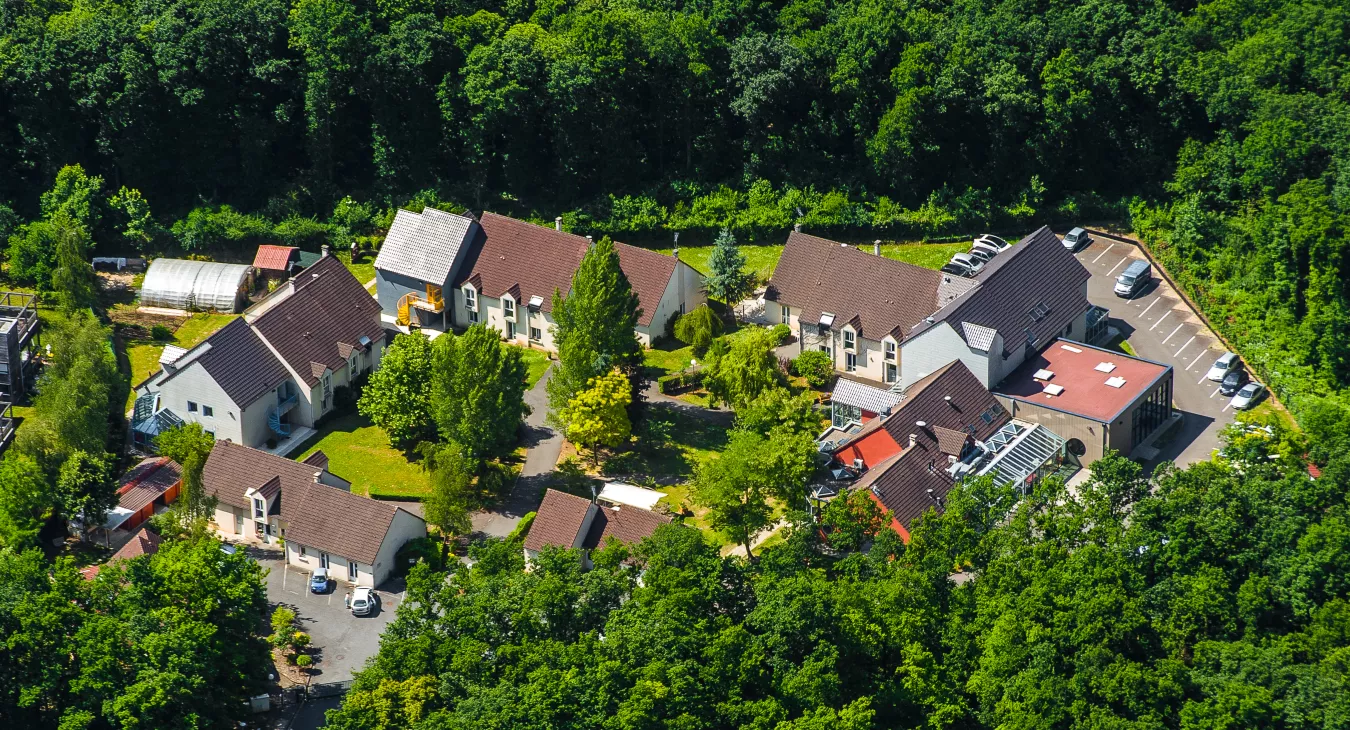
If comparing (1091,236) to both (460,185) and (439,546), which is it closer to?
(460,185)

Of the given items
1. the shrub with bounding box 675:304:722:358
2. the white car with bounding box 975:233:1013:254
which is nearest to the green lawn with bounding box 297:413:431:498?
the shrub with bounding box 675:304:722:358

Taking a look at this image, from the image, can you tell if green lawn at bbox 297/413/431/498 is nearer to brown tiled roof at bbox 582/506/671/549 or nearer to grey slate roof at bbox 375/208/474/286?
grey slate roof at bbox 375/208/474/286

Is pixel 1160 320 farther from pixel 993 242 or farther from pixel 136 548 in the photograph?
pixel 136 548

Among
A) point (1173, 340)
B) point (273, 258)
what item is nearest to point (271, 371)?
point (273, 258)

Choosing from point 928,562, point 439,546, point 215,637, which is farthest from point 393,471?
point 928,562

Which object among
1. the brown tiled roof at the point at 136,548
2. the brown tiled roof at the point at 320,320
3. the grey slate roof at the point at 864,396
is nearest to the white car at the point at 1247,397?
the grey slate roof at the point at 864,396

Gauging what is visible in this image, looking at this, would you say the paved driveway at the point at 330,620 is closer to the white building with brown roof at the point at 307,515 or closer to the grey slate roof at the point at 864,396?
the white building with brown roof at the point at 307,515
